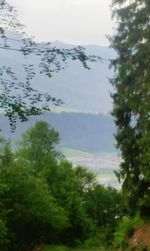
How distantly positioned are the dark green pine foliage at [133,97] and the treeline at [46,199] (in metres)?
6.93

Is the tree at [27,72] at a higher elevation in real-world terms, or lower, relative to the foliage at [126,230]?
higher

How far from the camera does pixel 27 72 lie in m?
9.51

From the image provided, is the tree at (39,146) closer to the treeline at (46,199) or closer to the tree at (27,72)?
the treeline at (46,199)

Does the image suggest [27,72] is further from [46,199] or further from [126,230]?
[46,199]

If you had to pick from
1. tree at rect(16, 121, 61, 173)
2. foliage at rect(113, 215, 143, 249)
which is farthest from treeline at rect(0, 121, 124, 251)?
foliage at rect(113, 215, 143, 249)

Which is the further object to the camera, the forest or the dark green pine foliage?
the dark green pine foliage

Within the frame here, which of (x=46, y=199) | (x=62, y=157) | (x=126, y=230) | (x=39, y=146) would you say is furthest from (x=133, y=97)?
(x=62, y=157)

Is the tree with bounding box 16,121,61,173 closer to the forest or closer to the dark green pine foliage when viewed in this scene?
the forest

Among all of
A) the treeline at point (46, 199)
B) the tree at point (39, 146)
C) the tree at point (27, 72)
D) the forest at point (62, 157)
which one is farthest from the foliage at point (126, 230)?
the tree at point (39, 146)

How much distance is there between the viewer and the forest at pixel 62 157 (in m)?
9.70

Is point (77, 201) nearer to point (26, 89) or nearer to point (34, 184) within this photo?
point (34, 184)

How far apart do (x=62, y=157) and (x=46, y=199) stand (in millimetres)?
14369

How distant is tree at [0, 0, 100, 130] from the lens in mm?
9430

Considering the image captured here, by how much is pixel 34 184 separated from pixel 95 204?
2865 cm
